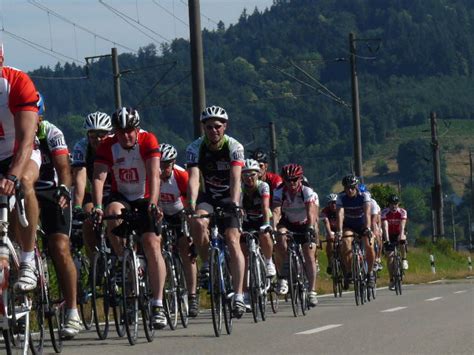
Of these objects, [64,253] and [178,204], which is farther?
[178,204]

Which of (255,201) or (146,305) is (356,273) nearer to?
(255,201)

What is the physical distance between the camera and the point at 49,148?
12023 mm

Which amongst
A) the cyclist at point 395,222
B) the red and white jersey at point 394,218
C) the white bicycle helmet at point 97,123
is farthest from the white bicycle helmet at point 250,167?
the red and white jersey at point 394,218

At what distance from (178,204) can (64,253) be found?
4536mm

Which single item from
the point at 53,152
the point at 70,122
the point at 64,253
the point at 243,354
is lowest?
the point at 243,354

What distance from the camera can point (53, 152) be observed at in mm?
11930

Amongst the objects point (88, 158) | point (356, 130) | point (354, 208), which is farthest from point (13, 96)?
point (356, 130)

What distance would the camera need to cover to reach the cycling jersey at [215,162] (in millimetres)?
14671

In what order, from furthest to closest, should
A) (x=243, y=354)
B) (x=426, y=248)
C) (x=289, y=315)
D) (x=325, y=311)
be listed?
1. (x=426, y=248)
2. (x=325, y=311)
3. (x=289, y=315)
4. (x=243, y=354)

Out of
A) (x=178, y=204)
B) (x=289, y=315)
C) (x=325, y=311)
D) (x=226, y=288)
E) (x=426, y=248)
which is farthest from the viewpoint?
(x=426, y=248)

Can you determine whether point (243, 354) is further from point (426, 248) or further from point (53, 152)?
point (426, 248)

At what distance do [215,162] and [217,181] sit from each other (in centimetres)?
19

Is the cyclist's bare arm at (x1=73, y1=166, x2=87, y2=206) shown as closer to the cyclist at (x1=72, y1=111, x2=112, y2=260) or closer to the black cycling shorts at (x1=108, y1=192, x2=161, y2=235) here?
the cyclist at (x1=72, y1=111, x2=112, y2=260)

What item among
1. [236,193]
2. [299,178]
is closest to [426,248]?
[299,178]
